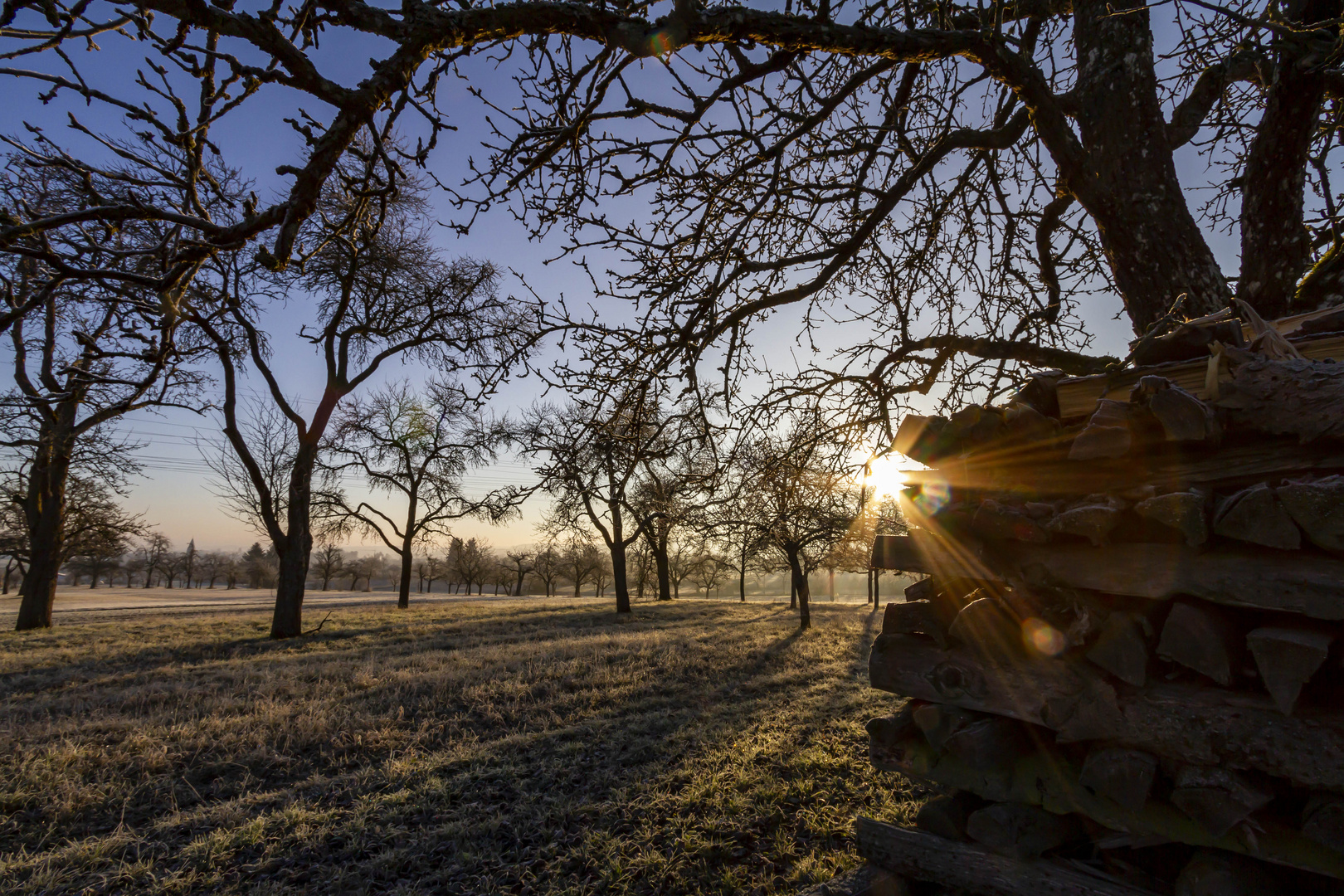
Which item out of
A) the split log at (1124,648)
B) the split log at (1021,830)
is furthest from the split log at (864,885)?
the split log at (1124,648)

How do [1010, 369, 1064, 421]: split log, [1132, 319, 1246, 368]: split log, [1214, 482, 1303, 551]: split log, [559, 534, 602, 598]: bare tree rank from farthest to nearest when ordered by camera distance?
[559, 534, 602, 598]: bare tree, [1010, 369, 1064, 421]: split log, [1132, 319, 1246, 368]: split log, [1214, 482, 1303, 551]: split log

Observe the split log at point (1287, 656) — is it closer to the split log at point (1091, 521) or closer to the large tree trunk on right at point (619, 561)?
the split log at point (1091, 521)

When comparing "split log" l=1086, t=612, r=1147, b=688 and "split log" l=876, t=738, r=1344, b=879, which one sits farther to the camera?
"split log" l=1086, t=612, r=1147, b=688

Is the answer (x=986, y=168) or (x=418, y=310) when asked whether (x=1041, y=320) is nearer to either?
(x=986, y=168)

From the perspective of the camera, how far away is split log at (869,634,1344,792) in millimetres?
1630

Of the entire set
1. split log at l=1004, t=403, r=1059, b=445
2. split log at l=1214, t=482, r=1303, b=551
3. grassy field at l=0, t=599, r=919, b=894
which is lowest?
grassy field at l=0, t=599, r=919, b=894

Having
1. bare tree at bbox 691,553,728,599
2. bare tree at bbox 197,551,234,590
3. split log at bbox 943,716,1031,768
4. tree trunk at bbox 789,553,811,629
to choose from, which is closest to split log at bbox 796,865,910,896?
split log at bbox 943,716,1031,768

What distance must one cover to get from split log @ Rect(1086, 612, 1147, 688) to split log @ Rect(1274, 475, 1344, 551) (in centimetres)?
56

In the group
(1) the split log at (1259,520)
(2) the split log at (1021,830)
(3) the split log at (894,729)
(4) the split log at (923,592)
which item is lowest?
(2) the split log at (1021,830)

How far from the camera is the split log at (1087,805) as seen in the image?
168cm

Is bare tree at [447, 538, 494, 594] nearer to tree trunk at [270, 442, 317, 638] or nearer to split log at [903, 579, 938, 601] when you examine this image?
tree trunk at [270, 442, 317, 638]

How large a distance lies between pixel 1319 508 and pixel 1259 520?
137 millimetres

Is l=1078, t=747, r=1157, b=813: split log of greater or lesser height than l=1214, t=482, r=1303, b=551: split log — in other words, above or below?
below

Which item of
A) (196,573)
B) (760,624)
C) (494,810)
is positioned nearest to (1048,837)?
(494,810)
